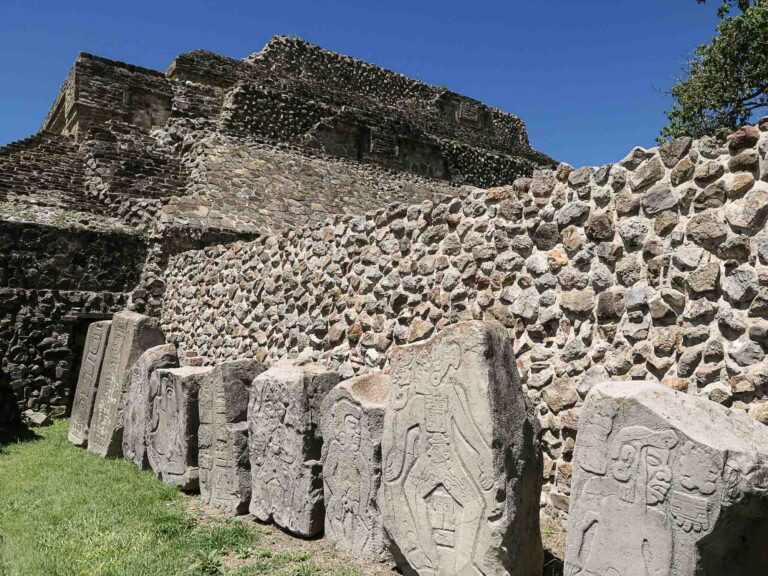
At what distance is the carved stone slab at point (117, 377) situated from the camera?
704 centimetres

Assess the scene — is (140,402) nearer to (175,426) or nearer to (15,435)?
(175,426)

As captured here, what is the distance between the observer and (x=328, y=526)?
438 cm

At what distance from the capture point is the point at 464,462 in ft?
11.2

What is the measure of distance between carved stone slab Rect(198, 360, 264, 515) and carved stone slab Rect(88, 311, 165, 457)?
6.50 feet

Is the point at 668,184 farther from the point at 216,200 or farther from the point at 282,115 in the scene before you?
the point at 282,115

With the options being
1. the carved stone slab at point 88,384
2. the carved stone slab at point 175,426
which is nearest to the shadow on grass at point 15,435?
the carved stone slab at point 88,384

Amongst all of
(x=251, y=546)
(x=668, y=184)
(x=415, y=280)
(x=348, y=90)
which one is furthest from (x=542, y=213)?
(x=348, y=90)

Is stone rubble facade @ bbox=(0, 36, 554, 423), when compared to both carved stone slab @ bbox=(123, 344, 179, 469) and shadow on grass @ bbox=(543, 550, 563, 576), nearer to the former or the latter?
carved stone slab @ bbox=(123, 344, 179, 469)

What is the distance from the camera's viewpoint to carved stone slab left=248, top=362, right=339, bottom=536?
457 centimetres

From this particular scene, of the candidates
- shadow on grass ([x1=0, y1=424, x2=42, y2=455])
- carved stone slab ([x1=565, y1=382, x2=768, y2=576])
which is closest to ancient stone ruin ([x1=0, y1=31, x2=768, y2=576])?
carved stone slab ([x1=565, y1=382, x2=768, y2=576])

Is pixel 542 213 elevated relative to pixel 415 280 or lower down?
elevated

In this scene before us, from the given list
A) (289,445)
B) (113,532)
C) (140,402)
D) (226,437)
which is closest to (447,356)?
(289,445)

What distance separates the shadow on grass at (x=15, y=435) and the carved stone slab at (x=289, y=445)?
4.41 meters

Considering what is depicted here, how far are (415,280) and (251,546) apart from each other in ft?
8.95
